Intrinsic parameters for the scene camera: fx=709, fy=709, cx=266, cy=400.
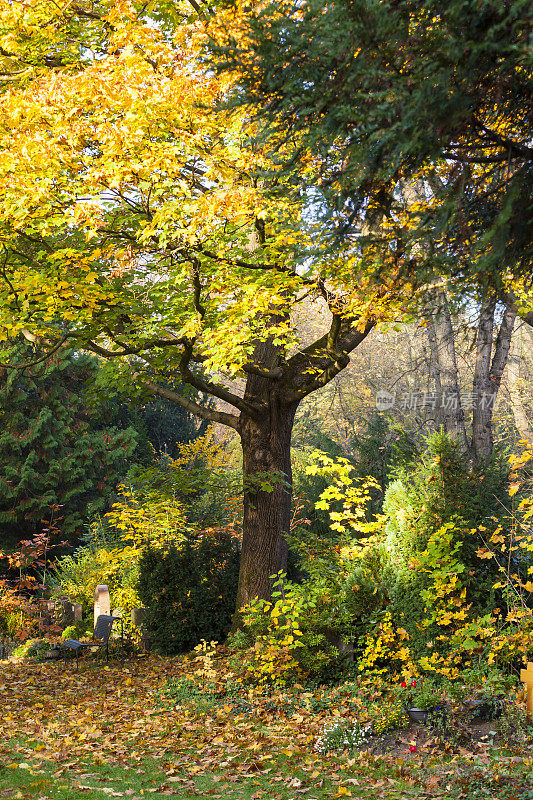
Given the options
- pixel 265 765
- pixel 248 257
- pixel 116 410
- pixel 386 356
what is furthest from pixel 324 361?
pixel 386 356

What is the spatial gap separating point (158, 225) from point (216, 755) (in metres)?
5.04

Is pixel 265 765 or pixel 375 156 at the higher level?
pixel 375 156

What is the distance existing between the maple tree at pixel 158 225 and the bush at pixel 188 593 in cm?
88

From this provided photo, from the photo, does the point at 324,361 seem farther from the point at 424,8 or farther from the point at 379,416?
the point at 424,8

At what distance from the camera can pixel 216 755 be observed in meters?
6.00

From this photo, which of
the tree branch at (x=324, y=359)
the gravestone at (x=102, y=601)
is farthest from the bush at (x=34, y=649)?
the tree branch at (x=324, y=359)

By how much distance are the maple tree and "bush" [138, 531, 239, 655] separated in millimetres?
876

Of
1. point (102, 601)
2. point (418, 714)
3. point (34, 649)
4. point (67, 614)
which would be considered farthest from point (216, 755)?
point (67, 614)

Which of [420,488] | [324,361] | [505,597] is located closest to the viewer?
[505,597]

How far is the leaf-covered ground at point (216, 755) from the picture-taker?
15.9 ft

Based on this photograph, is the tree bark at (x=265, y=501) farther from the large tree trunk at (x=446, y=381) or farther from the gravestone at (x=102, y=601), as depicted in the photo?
the large tree trunk at (x=446, y=381)

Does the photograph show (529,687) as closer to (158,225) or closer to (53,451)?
(158,225)

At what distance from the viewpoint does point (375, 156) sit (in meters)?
3.49

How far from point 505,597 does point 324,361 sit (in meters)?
3.84
